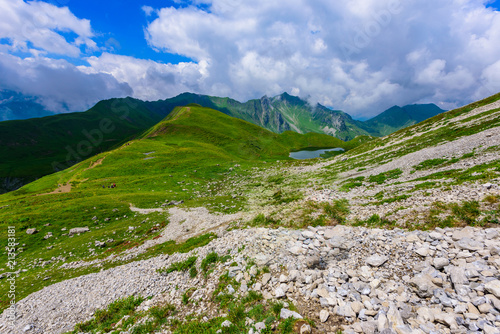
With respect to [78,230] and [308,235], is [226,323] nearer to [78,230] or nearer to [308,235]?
[308,235]

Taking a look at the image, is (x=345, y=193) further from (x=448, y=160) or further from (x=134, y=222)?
(x=134, y=222)

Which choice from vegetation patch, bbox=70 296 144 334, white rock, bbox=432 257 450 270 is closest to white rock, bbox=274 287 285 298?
white rock, bbox=432 257 450 270

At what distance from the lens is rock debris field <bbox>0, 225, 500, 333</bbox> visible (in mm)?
6422

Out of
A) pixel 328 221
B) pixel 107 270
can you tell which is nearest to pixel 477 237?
pixel 328 221

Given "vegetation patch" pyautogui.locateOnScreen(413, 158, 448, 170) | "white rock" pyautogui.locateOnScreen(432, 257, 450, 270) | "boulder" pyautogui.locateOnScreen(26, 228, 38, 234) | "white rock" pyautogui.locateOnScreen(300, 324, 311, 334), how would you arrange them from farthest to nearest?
"boulder" pyautogui.locateOnScreen(26, 228, 38, 234), "vegetation patch" pyautogui.locateOnScreen(413, 158, 448, 170), "white rock" pyautogui.locateOnScreen(432, 257, 450, 270), "white rock" pyautogui.locateOnScreen(300, 324, 311, 334)

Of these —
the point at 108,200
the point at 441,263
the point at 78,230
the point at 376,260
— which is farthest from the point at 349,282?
the point at 108,200

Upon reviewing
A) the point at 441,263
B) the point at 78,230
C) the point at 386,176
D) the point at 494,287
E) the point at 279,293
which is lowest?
the point at 78,230

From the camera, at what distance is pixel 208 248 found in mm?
15438

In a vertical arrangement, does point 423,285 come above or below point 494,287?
below

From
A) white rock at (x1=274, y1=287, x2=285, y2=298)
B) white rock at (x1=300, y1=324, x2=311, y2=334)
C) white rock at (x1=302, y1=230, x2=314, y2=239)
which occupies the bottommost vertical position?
white rock at (x1=274, y1=287, x2=285, y2=298)

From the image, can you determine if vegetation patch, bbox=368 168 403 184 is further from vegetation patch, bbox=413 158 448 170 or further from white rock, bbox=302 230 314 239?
white rock, bbox=302 230 314 239

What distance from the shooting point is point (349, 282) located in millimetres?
8750

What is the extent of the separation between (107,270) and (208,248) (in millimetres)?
12704

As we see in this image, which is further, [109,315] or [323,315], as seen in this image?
[109,315]
